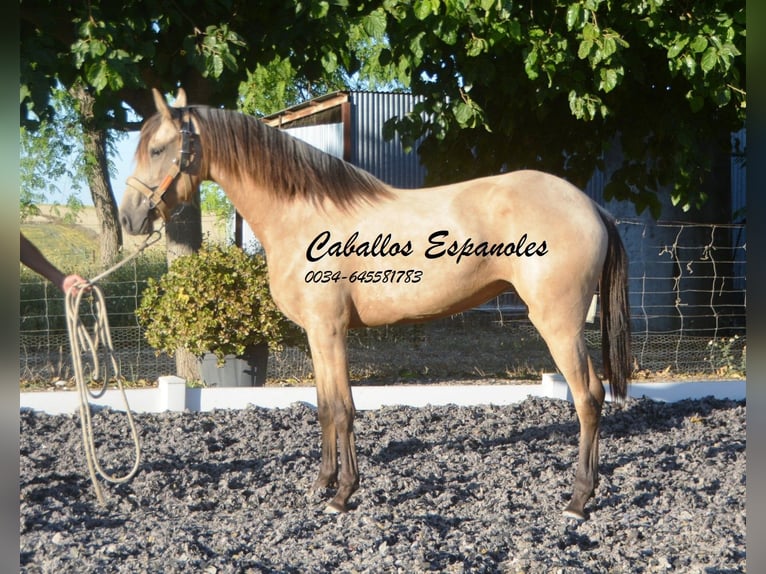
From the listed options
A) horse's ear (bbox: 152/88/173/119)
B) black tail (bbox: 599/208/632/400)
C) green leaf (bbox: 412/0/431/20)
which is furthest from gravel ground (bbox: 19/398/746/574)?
green leaf (bbox: 412/0/431/20)

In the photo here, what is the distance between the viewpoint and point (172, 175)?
11.2ft

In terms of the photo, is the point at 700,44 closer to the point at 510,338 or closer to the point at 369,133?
the point at 510,338

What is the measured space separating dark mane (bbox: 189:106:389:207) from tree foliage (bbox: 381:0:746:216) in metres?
2.11

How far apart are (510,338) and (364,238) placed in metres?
7.16

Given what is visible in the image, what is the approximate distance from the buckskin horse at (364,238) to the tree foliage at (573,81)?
7.14 feet

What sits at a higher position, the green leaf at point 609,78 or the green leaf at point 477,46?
the green leaf at point 477,46

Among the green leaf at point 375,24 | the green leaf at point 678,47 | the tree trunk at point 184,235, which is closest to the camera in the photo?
the green leaf at point 375,24

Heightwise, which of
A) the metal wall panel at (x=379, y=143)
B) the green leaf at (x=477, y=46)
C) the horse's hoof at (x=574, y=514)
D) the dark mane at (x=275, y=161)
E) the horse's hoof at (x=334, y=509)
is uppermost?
the metal wall panel at (x=379, y=143)

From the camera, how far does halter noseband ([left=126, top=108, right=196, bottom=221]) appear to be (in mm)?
3418

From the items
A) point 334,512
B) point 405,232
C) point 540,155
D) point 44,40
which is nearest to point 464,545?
point 334,512

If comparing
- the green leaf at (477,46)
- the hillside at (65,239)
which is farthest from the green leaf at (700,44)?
the hillside at (65,239)

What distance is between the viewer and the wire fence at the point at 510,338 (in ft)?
25.8

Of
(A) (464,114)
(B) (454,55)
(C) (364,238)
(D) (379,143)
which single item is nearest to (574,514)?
(C) (364,238)

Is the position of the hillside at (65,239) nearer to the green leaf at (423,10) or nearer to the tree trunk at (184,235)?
the tree trunk at (184,235)
